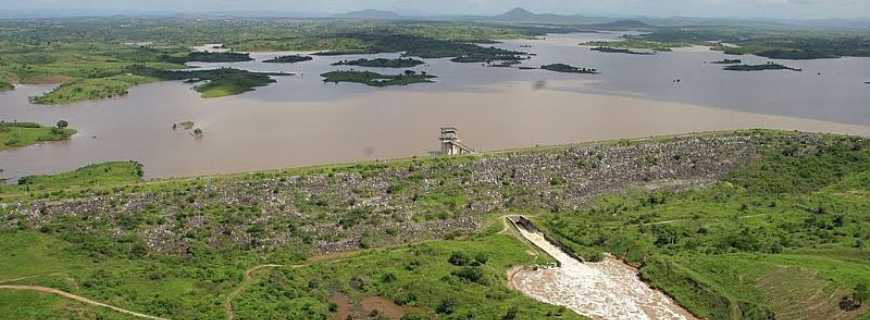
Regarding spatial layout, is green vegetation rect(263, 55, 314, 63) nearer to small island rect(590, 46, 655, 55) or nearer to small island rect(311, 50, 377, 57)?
small island rect(311, 50, 377, 57)

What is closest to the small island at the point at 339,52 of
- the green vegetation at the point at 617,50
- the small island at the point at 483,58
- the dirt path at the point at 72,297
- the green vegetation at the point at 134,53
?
the green vegetation at the point at 134,53

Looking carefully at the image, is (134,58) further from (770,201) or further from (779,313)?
(779,313)

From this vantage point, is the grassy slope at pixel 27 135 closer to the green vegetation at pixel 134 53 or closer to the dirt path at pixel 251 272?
the green vegetation at pixel 134 53

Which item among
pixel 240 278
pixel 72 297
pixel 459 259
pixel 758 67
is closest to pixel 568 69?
pixel 758 67

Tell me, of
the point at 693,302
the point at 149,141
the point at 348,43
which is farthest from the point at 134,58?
the point at 693,302

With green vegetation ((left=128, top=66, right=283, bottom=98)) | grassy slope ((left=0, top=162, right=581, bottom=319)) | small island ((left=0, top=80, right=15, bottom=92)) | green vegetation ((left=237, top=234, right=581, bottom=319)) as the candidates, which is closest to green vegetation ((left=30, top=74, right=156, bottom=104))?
green vegetation ((left=128, top=66, right=283, bottom=98))

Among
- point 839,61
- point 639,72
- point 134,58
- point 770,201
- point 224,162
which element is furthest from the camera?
point 839,61
